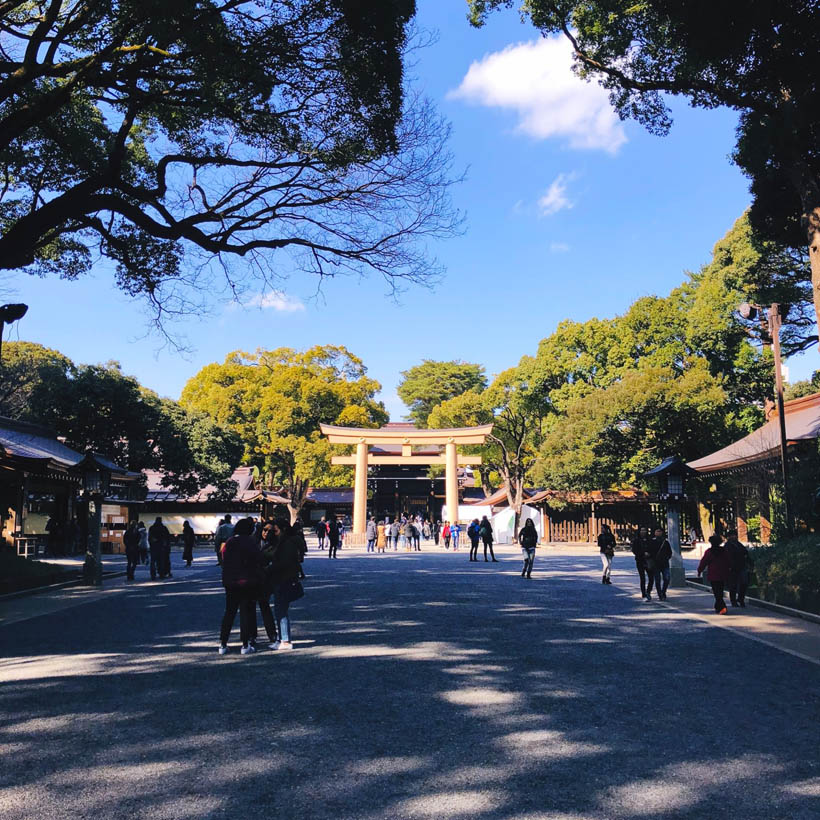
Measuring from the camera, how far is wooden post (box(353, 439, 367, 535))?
43438 millimetres

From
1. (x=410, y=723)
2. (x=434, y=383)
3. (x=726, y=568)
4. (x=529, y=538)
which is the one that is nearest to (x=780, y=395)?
(x=529, y=538)

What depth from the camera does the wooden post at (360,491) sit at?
43438 millimetres

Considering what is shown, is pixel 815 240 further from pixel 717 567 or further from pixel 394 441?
pixel 394 441

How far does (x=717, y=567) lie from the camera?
38.3 feet

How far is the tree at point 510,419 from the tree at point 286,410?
799 cm

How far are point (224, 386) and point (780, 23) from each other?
4558 cm

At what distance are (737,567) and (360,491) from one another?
32.8m

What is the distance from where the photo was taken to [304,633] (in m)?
9.58

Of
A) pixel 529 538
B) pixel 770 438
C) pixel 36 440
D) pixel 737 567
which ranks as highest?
pixel 36 440

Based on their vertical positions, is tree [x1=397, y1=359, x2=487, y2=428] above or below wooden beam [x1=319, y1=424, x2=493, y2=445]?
above

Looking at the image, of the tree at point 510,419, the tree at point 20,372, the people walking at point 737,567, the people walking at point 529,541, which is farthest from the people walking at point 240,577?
the tree at point 20,372

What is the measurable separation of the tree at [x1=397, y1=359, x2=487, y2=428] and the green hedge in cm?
5892

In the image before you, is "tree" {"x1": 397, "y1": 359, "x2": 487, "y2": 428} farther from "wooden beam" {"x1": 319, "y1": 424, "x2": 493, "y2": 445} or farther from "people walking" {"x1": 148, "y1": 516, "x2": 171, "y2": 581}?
"people walking" {"x1": 148, "y1": 516, "x2": 171, "y2": 581}

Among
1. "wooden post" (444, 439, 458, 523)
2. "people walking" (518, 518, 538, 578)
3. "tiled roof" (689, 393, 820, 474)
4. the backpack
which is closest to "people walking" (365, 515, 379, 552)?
"wooden post" (444, 439, 458, 523)
